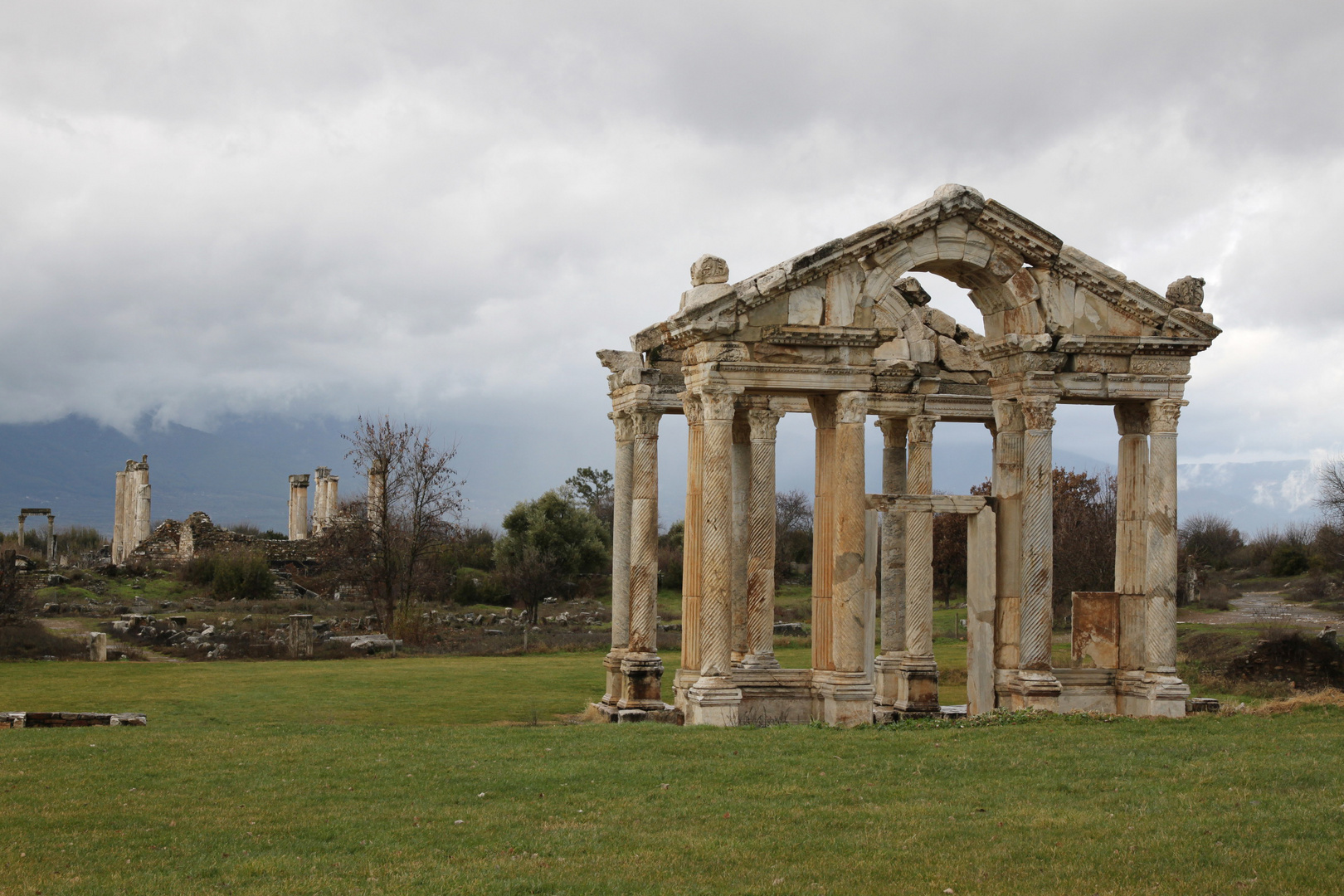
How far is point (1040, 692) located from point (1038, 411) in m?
4.14

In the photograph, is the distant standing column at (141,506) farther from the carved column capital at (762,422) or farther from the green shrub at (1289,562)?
the green shrub at (1289,562)

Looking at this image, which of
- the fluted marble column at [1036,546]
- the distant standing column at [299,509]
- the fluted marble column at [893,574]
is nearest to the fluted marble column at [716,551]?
the fluted marble column at [1036,546]

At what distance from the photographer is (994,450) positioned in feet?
70.4

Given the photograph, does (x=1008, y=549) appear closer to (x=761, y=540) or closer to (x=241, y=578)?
(x=761, y=540)

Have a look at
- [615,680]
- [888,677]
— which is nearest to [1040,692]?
[888,677]

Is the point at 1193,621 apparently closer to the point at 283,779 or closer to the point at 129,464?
the point at 283,779

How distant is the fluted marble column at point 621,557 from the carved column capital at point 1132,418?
26.5ft

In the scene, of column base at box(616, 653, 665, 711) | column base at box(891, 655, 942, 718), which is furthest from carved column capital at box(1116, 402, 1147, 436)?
column base at box(616, 653, 665, 711)

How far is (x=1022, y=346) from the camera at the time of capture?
1867cm

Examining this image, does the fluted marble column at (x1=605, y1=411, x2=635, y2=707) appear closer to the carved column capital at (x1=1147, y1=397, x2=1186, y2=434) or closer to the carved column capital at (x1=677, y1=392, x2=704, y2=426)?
the carved column capital at (x1=677, y1=392, x2=704, y2=426)

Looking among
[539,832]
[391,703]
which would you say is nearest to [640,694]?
[391,703]

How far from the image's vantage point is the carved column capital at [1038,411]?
1881cm

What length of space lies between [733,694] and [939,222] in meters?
7.45

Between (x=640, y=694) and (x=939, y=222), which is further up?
(x=939, y=222)
